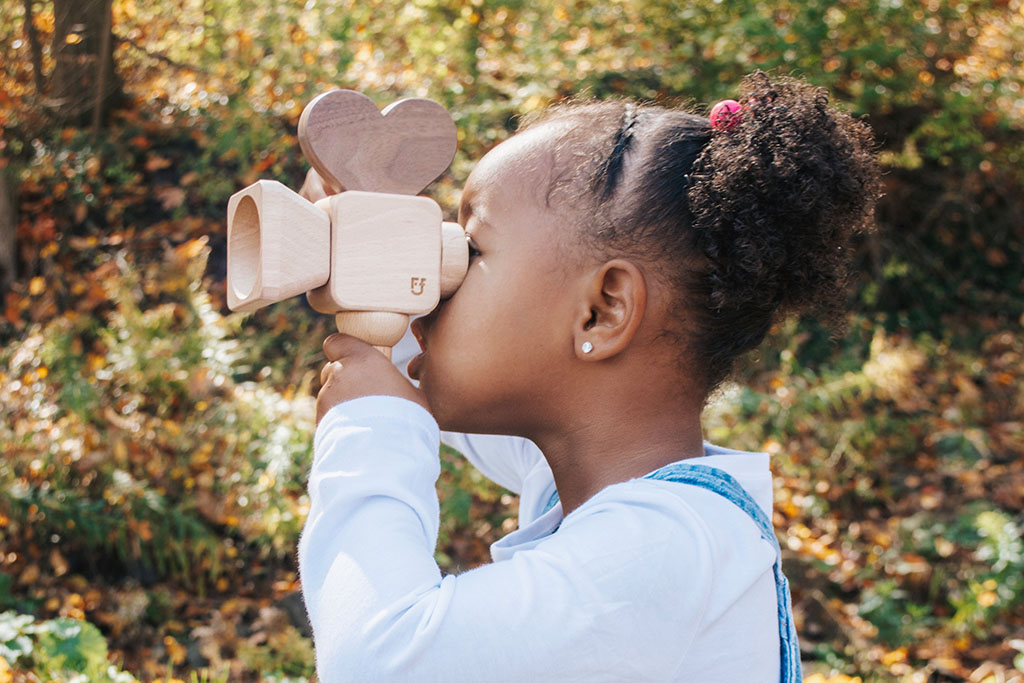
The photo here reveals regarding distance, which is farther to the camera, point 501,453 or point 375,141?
point 501,453

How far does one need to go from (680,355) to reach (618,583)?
0.38 m

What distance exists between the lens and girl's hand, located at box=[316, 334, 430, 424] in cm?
114

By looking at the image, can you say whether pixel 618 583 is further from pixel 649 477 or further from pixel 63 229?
pixel 63 229

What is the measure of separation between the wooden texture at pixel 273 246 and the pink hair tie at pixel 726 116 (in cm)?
56

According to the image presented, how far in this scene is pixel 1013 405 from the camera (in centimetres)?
510

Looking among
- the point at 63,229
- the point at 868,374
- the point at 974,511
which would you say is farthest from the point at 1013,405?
the point at 63,229

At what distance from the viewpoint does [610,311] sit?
47.7 inches

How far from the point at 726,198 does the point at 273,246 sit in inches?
23.0

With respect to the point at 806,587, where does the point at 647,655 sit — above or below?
above

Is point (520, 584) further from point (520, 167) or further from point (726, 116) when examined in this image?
point (726, 116)

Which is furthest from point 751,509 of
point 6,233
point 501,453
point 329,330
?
point 6,233

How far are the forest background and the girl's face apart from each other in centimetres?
163

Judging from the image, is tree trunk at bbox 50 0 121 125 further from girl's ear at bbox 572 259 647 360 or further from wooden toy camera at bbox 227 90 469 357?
girl's ear at bbox 572 259 647 360

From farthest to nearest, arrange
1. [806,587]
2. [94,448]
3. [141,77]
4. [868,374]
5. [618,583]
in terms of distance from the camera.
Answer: [141,77] → [868,374] → [806,587] → [94,448] → [618,583]
